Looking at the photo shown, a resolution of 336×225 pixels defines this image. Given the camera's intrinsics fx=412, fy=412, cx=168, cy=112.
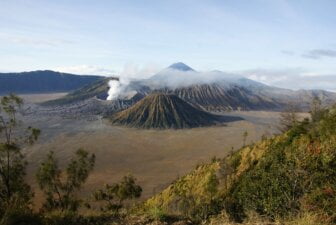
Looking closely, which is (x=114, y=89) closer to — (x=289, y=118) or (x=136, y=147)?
(x=136, y=147)

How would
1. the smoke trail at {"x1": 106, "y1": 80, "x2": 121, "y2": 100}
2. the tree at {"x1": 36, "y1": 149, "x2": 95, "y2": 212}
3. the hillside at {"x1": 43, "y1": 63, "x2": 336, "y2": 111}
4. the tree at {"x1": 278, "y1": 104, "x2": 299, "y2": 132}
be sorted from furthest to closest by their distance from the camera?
the hillside at {"x1": 43, "y1": 63, "x2": 336, "y2": 111} < the smoke trail at {"x1": 106, "y1": 80, "x2": 121, "y2": 100} < the tree at {"x1": 278, "y1": 104, "x2": 299, "y2": 132} < the tree at {"x1": 36, "y1": 149, "x2": 95, "y2": 212}

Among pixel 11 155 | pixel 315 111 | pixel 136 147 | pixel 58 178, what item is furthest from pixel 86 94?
pixel 11 155

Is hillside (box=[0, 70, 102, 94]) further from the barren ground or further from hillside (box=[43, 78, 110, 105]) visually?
the barren ground

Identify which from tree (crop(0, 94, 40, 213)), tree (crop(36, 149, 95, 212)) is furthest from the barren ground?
tree (crop(0, 94, 40, 213))

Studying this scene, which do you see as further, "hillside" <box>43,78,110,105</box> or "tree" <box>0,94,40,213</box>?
"hillside" <box>43,78,110,105</box>

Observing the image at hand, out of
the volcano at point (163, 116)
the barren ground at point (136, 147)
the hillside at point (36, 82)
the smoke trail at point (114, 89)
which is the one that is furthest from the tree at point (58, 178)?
the hillside at point (36, 82)

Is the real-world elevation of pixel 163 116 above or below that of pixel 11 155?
above
